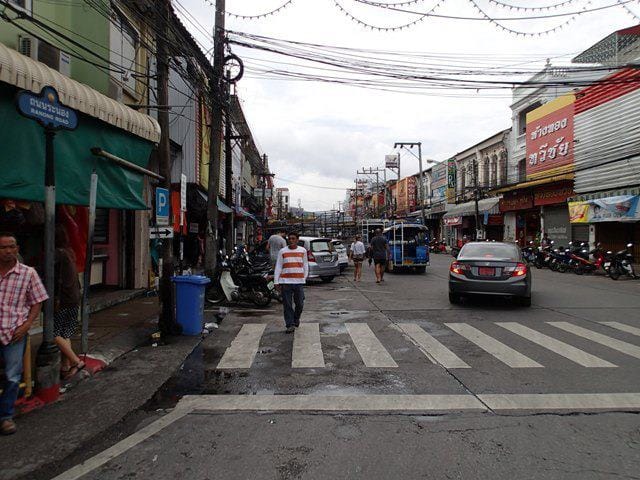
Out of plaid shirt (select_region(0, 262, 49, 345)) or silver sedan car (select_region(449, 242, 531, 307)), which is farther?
silver sedan car (select_region(449, 242, 531, 307))

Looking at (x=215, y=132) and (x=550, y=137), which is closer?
(x=215, y=132)

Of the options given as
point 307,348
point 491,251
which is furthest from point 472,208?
point 307,348

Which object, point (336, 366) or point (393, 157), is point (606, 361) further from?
point (393, 157)

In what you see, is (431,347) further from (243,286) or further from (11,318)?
(243,286)

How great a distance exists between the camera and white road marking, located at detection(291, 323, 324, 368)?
250 inches

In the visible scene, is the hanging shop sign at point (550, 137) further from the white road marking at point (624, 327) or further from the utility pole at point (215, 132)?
the utility pole at point (215, 132)

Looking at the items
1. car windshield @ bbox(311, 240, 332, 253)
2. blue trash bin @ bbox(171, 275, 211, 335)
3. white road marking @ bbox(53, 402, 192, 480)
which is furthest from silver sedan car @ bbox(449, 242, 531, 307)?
white road marking @ bbox(53, 402, 192, 480)

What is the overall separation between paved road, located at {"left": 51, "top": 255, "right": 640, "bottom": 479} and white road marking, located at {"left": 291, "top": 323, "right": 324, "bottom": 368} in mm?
34

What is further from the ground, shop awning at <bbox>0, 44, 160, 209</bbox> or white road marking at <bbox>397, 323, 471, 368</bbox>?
shop awning at <bbox>0, 44, 160, 209</bbox>

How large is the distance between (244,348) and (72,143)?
12.8 feet

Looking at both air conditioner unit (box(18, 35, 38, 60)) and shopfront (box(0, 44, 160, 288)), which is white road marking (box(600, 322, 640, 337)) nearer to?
shopfront (box(0, 44, 160, 288))

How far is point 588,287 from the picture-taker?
1516 cm

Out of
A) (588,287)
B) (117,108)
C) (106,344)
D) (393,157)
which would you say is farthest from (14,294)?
(393,157)

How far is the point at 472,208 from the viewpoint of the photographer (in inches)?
1447
